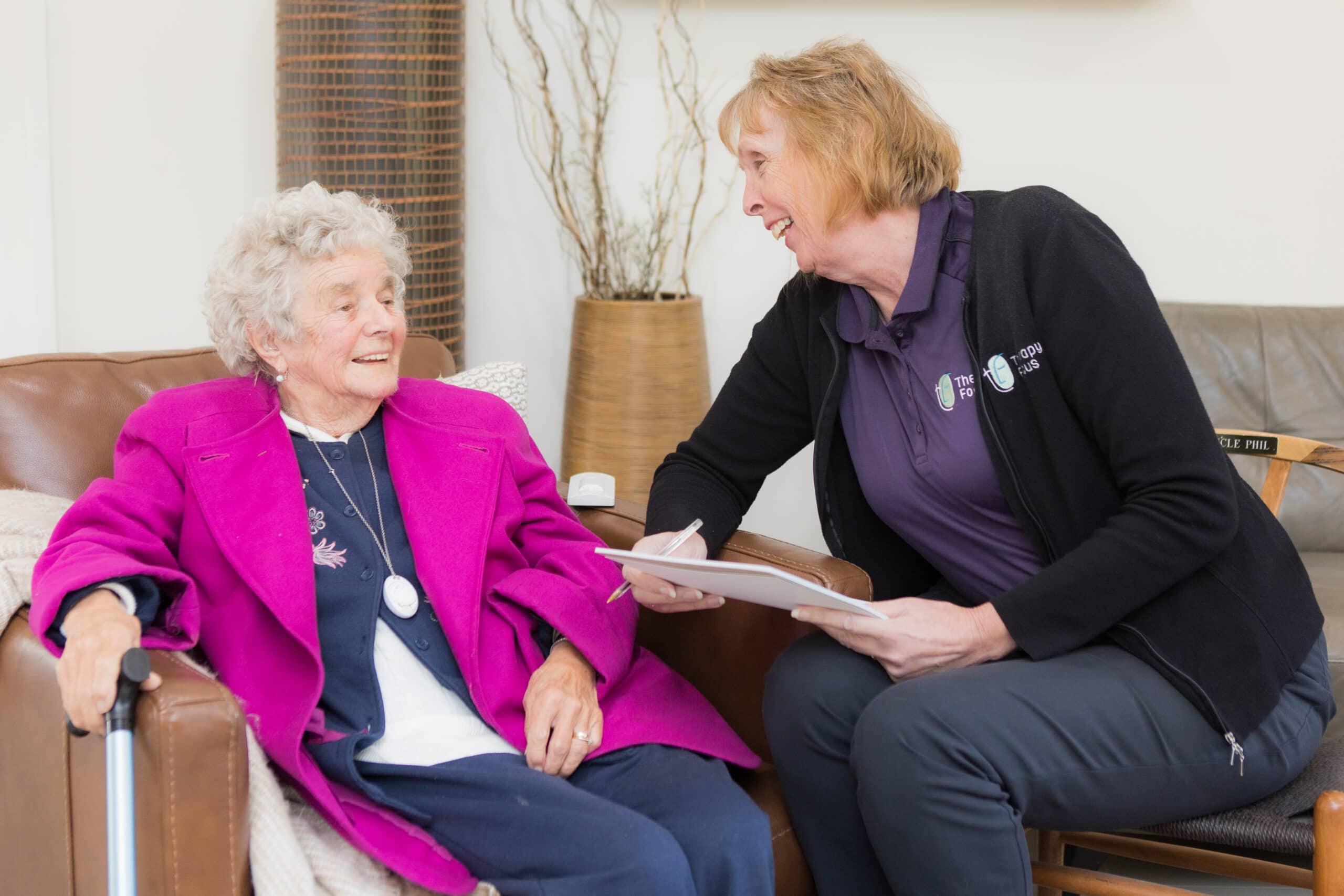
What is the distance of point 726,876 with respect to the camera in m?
1.42

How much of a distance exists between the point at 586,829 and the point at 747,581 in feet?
1.08

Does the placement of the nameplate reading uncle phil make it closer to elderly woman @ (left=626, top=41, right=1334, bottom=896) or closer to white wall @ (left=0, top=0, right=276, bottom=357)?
elderly woman @ (left=626, top=41, right=1334, bottom=896)

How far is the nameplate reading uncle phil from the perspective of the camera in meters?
2.14

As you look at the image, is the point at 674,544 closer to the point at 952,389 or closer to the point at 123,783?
the point at 952,389

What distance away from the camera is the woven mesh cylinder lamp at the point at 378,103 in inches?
106

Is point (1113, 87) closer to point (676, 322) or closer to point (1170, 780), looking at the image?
point (676, 322)

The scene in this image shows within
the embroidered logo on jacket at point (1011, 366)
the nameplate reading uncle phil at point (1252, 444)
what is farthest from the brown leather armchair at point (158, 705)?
the nameplate reading uncle phil at point (1252, 444)

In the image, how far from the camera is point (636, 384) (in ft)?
9.87

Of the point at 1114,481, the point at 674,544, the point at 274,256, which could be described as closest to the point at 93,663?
the point at 274,256

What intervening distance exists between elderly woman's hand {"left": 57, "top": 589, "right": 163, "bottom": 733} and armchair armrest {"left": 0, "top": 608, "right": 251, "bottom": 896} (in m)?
0.03

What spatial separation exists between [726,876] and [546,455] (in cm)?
215

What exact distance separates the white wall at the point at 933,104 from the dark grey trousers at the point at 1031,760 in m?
1.91

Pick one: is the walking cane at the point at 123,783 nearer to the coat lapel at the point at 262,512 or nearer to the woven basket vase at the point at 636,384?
the coat lapel at the point at 262,512

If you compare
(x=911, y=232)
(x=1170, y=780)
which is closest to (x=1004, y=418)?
(x=911, y=232)
